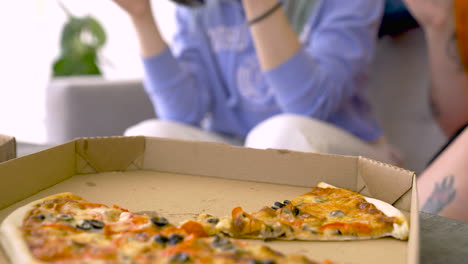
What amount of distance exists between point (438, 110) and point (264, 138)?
0.57 m

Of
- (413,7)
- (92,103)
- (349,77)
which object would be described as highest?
(413,7)

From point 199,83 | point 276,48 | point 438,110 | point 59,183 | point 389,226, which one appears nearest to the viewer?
point 389,226

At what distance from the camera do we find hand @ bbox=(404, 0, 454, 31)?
45.7 inches

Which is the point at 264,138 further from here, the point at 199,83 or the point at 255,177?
the point at 199,83

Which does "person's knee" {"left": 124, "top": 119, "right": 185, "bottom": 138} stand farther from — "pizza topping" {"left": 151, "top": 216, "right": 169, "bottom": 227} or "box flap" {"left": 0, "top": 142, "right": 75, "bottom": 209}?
"pizza topping" {"left": 151, "top": 216, "right": 169, "bottom": 227}

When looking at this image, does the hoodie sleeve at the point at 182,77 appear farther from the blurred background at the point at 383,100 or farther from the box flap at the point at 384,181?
the box flap at the point at 384,181

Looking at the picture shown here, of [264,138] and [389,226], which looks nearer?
[389,226]

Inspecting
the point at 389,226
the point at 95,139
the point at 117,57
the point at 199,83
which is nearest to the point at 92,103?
the point at 199,83

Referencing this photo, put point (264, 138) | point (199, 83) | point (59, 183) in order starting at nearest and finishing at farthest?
point (59, 183) → point (264, 138) → point (199, 83)

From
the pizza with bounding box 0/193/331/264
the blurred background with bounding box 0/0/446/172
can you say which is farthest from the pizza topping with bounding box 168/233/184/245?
the blurred background with bounding box 0/0/446/172

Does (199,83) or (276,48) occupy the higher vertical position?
(276,48)

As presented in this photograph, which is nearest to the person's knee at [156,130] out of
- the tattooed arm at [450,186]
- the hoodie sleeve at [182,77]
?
the hoodie sleeve at [182,77]

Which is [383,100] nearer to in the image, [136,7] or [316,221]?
[136,7]

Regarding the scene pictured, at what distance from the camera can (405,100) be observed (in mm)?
1517
